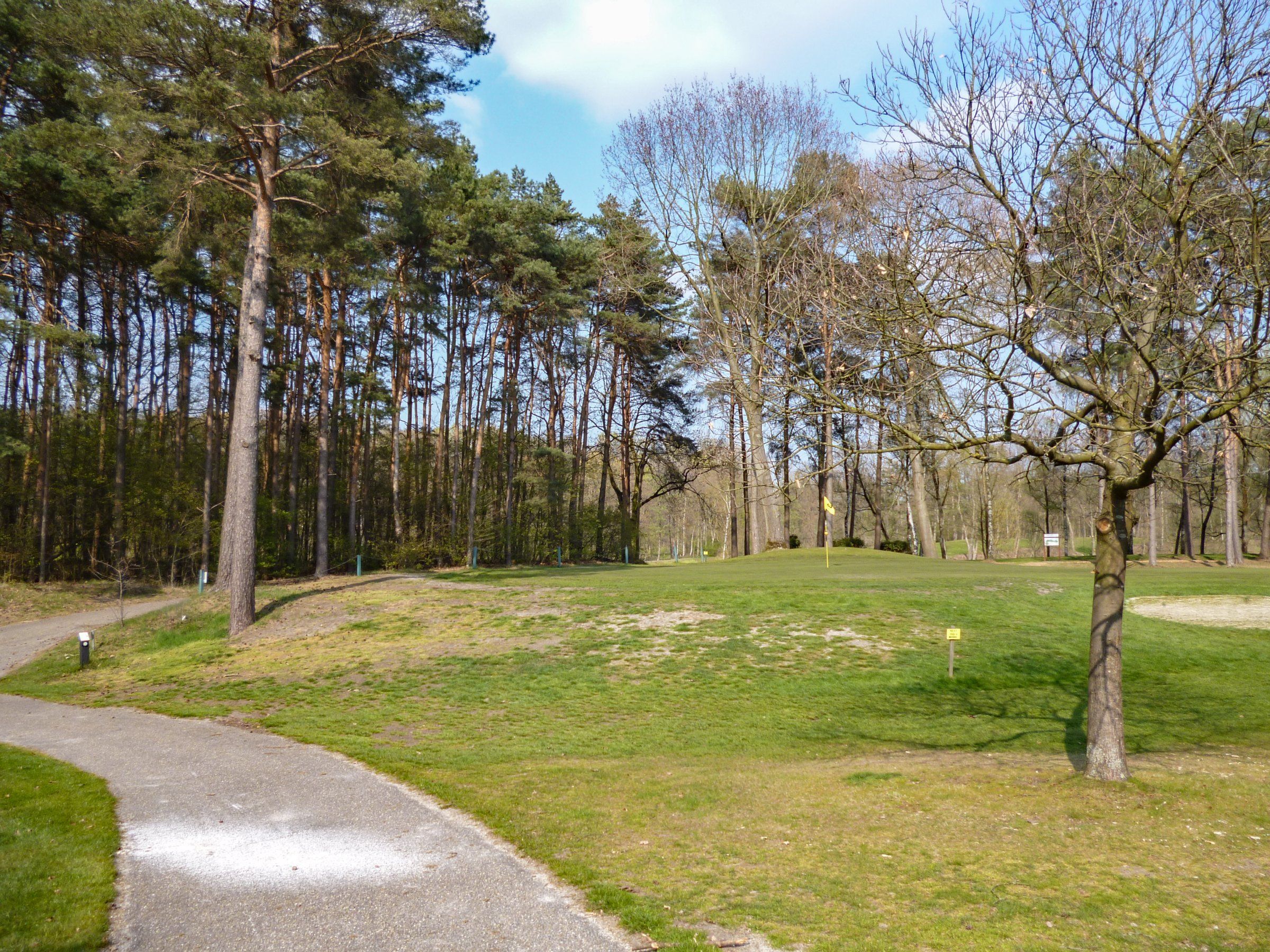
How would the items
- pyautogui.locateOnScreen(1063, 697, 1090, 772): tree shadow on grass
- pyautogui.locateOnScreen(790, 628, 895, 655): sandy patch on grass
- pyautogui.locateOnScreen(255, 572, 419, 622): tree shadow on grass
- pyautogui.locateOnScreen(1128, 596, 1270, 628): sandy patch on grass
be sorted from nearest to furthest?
pyautogui.locateOnScreen(1063, 697, 1090, 772): tree shadow on grass < pyautogui.locateOnScreen(790, 628, 895, 655): sandy patch on grass < pyautogui.locateOnScreen(1128, 596, 1270, 628): sandy patch on grass < pyautogui.locateOnScreen(255, 572, 419, 622): tree shadow on grass

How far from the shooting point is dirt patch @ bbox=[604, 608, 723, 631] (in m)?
15.8

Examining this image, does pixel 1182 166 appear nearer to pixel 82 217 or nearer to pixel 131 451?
pixel 82 217

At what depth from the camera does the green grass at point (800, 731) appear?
4.90 metres

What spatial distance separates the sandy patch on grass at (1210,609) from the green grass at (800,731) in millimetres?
552

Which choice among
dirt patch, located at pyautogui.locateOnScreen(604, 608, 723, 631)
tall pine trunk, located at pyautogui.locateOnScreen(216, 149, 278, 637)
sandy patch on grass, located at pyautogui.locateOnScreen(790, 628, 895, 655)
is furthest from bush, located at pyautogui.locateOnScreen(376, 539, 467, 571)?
sandy patch on grass, located at pyautogui.locateOnScreen(790, 628, 895, 655)

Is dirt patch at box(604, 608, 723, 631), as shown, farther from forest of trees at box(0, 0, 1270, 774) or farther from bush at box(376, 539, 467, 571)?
bush at box(376, 539, 467, 571)

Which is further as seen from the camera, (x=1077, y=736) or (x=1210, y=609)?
(x=1210, y=609)

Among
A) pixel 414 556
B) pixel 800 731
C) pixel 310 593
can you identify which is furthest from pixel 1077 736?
pixel 414 556

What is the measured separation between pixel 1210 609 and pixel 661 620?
11.8 m

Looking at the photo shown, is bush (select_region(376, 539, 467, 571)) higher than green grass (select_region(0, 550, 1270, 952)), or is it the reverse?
bush (select_region(376, 539, 467, 571))

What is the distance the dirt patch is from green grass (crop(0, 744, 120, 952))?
386 inches

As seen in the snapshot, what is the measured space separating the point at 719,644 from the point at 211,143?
47.2ft

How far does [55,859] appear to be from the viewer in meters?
5.12

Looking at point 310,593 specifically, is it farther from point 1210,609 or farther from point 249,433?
point 1210,609
